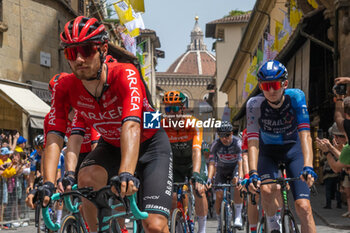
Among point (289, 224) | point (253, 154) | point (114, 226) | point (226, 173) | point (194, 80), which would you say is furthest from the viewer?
point (194, 80)

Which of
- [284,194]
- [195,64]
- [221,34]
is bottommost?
[284,194]

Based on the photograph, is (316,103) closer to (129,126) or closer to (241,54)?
(129,126)

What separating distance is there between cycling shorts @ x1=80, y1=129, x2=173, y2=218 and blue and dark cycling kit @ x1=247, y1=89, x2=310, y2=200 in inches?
72.7

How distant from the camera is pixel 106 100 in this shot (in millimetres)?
4520

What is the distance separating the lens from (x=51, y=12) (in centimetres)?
2755

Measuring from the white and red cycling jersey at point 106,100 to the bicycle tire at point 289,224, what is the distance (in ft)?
5.61

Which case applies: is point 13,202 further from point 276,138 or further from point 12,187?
point 276,138

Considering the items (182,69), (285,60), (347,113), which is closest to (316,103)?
(285,60)

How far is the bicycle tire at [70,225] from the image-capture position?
4750 mm

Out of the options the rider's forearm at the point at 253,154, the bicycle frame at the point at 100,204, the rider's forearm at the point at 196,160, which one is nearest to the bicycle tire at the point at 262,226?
the rider's forearm at the point at 253,154

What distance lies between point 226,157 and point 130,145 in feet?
23.7

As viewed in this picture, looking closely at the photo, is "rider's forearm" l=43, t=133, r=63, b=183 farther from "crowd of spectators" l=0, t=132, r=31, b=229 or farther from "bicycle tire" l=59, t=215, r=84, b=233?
"crowd of spectators" l=0, t=132, r=31, b=229

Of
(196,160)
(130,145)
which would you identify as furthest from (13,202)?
(130,145)

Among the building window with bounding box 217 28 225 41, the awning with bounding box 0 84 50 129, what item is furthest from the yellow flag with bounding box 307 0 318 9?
the building window with bounding box 217 28 225 41
